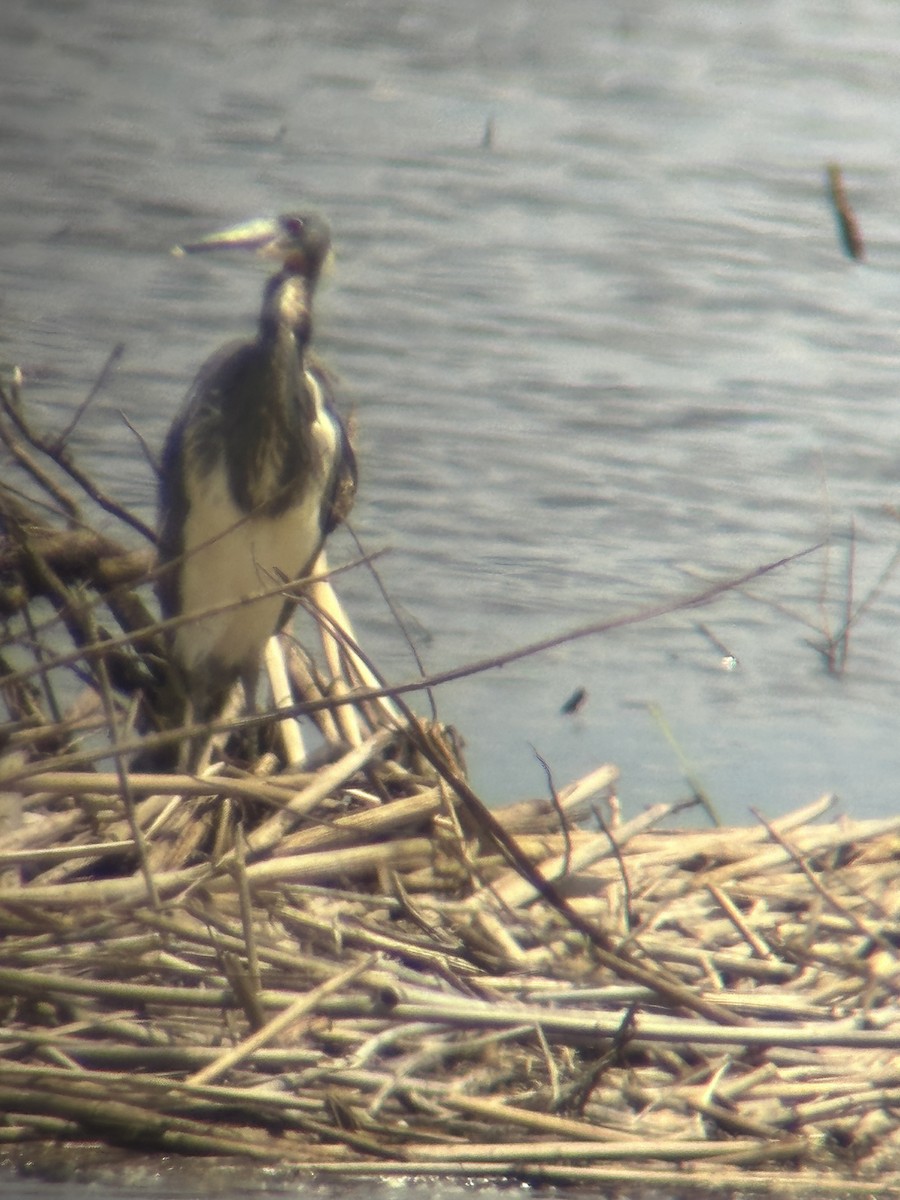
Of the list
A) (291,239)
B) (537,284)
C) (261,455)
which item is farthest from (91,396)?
(537,284)

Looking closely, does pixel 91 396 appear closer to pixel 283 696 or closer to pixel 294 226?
pixel 283 696

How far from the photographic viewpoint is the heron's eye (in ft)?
15.8

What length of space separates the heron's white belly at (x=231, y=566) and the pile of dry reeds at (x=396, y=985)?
1.26 meters

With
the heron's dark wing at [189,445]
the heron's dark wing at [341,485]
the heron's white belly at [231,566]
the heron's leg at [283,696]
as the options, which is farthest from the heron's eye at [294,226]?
the heron's leg at [283,696]

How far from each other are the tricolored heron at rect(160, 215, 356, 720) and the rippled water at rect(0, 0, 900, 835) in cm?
26

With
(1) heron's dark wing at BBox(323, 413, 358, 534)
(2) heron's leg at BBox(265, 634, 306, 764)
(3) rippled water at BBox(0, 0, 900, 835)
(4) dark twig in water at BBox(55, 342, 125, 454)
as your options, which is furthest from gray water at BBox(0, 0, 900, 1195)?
(4) dark twig in water at BBox(55, 342, 125, 454)

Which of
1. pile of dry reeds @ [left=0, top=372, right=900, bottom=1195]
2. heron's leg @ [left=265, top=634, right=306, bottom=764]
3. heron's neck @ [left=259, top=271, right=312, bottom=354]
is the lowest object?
heron's leg @ [left=265, top=634, right=306, bottom=764]

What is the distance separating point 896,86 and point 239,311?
7.47ft

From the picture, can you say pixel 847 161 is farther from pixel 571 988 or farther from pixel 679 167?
pixel 571 988

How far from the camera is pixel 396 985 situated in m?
2.54

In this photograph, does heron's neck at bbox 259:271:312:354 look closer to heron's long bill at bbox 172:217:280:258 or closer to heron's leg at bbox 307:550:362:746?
heron's long bill at bbox 172:217:280:258

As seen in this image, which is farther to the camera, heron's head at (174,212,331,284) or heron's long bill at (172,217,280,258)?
heron's head at (174,212,331,284)

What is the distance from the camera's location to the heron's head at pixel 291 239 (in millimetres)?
4734

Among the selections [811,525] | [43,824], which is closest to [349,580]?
[811,525]
